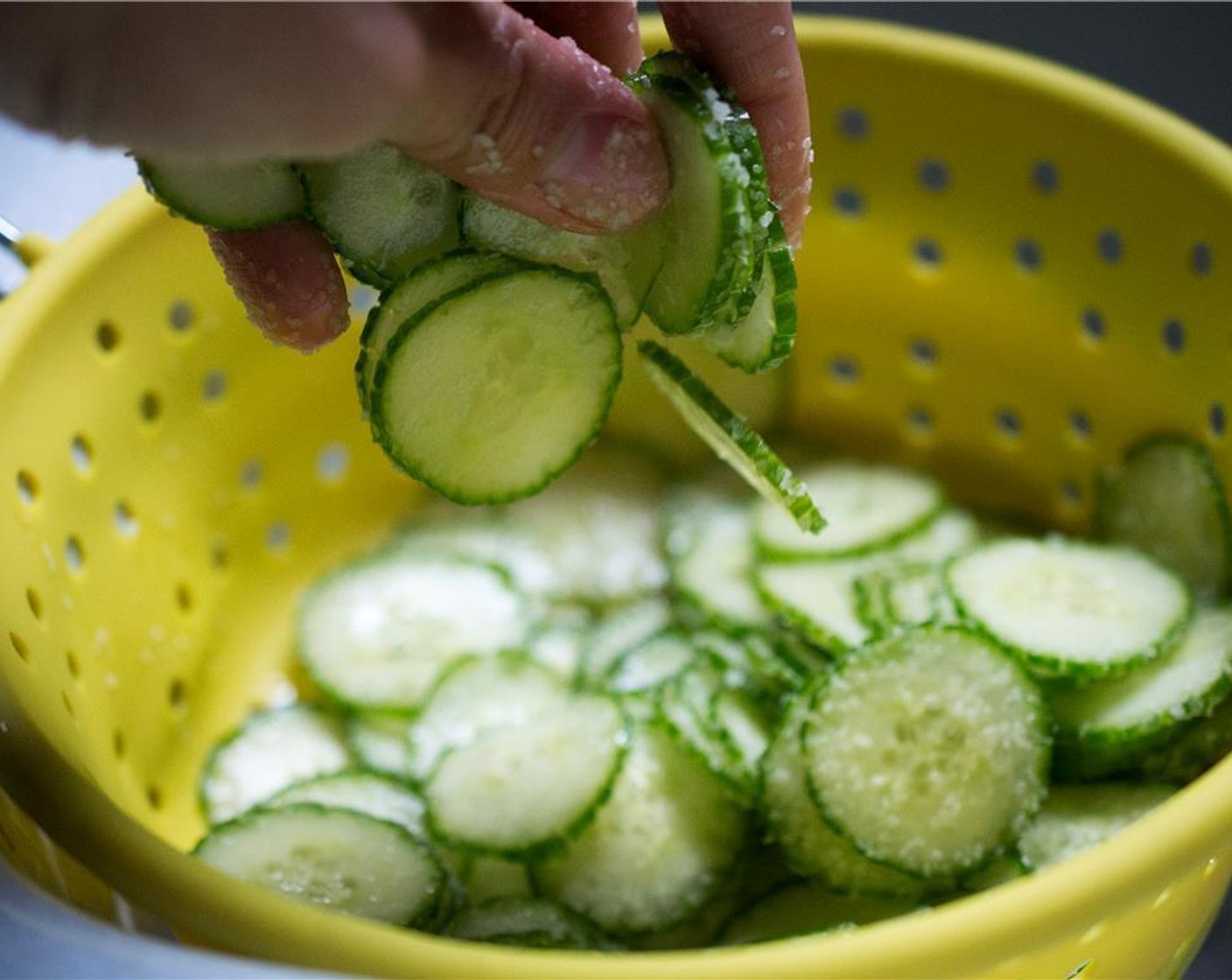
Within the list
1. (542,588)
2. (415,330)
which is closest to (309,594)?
(542,588)

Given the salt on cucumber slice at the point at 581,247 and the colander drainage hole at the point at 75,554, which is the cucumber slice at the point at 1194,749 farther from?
A: the colander drainage hole at the point at 75,554

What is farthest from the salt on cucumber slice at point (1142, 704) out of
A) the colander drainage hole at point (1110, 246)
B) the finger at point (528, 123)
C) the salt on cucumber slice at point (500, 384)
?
the finger at point (528, 123)

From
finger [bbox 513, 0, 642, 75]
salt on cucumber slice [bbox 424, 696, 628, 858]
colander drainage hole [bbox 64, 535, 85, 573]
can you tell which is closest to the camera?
finger [bbox 513, 0, 642, 75]

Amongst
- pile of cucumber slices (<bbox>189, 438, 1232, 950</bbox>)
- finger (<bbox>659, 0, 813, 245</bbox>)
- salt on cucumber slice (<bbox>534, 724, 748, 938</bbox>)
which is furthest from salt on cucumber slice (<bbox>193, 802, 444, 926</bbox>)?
finger (<bbox>659, 0, 813, 245</bbox>)

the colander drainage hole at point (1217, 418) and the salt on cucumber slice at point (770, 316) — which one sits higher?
the salt on cucumber slice at point (770, 316)

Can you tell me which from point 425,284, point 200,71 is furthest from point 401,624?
point 200,71

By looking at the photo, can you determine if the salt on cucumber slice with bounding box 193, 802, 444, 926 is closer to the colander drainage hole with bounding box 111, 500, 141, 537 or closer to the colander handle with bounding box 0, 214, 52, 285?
the colander drainage hole with bounding box 111, 500, 141, 537

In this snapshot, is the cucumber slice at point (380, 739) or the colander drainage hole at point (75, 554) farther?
the cucumber slice at point (380, 739)
